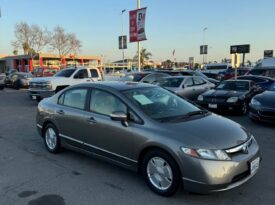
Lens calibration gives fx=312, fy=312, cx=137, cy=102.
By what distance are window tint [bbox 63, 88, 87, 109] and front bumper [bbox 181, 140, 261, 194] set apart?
2.40m

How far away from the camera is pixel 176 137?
400 centimetres

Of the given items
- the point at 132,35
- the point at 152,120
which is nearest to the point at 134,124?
the point at 152,120

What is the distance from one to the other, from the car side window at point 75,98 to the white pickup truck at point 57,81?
9.01 meters

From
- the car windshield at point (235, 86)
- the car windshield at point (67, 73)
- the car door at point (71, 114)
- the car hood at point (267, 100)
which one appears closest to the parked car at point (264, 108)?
the car hood at point (267, 100)

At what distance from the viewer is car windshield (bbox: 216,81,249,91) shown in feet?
39.8

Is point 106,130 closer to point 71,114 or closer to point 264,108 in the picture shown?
point 71,114

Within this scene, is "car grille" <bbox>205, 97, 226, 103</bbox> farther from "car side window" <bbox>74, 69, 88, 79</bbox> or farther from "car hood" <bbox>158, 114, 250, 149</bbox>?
"car side window" <bbox>74, 69, 88, 79</bbox>

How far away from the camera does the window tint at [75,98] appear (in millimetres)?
5559

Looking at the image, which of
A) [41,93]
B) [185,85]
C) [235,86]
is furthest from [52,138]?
[41,93]

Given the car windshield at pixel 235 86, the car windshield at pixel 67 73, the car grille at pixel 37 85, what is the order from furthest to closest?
the car windshield at pixel 67 73
the car grille at pixel 37 85
the car windshield at pixel 235 86

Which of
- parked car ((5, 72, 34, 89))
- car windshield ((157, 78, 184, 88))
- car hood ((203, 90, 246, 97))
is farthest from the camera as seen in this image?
parked car ((5, 72, 34, 89))

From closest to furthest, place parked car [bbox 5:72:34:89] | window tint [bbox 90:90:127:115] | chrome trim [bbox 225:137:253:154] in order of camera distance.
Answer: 1. chrome trim [bbox 225:137:253:154]
2. window tint [bbox 90:90:127:115]
3. parked car [bbox 5:72:34:89]

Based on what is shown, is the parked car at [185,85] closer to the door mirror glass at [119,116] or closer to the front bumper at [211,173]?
the door mirror glass at [119,116]

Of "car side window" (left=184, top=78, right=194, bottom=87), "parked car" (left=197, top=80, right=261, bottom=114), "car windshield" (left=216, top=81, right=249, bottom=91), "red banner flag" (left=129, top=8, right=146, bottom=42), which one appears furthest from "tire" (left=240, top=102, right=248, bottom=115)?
"red banner flag" (left=129, top=8, right=146, bottom=42)
